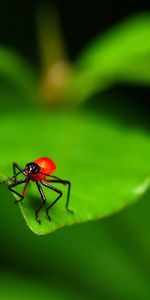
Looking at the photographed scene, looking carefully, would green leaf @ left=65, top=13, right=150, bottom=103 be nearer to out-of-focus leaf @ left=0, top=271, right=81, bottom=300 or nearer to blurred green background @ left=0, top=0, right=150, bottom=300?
blurred green background @ left=0, top=0, right=150, bottom=300

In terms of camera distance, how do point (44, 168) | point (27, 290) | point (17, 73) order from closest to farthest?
point (44, 168) < point (27, 290) < point (17, 73)

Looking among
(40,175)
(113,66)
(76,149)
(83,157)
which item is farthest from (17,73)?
(40,175)

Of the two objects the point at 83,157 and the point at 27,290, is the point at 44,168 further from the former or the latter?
the point at 27,290

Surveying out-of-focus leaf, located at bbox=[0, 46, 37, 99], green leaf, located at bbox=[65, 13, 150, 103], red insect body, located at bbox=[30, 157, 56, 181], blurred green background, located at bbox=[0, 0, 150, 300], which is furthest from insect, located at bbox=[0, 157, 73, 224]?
out-of-focus leaf, located at bbox=[0, 46, 37, 99]

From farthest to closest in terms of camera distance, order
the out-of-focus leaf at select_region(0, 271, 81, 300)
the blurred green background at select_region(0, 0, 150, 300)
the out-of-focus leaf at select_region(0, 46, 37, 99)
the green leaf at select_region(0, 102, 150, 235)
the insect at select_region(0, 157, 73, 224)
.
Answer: the out-of-focus leaf at select_region(0, 46, 37, 99) < the out-of-focus leaf at select_region(0, 271, 81, 300) < the blurred green background at select_region(0, 0, 150, 300) < the insect at select_region(0, 157, 73, 224) < the green leaf at select_region(0, 102, 150, 235)

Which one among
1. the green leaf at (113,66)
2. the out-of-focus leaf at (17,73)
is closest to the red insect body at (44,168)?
the green leaf at (113,66)

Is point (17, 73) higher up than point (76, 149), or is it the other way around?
point (17, 73)

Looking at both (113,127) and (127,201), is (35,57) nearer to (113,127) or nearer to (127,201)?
(113,127)
